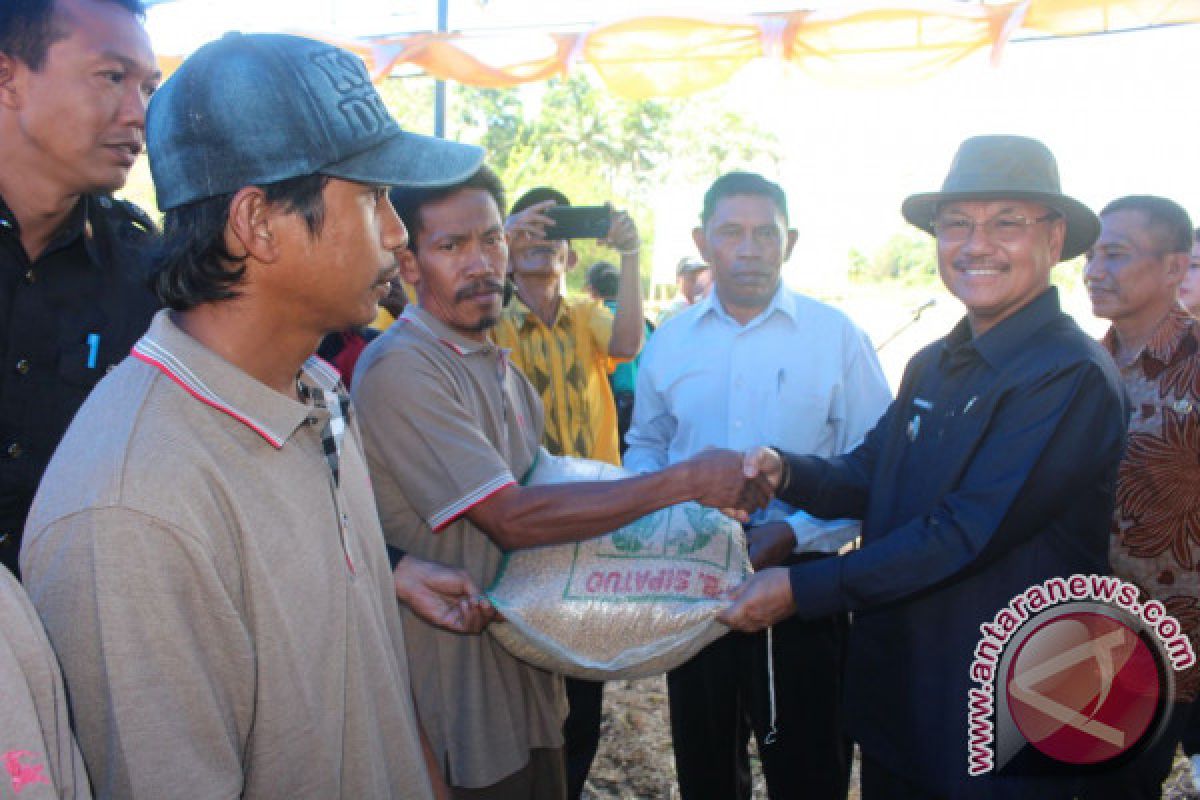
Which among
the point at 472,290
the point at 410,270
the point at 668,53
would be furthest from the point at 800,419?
the point at 668,53

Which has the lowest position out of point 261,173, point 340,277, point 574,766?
point 574,766

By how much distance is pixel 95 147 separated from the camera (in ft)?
6.11

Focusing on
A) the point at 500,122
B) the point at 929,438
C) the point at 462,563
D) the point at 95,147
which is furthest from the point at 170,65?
the point at 500,122

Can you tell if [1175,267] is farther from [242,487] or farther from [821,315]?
[242,487]

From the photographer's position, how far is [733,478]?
2410mm

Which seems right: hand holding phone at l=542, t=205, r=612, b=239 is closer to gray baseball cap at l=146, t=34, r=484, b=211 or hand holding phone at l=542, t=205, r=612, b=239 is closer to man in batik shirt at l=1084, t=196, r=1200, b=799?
man in batik shirt at l=1084, t=196, r=1200, b=799

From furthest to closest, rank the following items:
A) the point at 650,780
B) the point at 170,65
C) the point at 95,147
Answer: the point at 170,65 < the point at 650,780 < the point at 95,147

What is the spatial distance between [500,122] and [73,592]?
42.4 m

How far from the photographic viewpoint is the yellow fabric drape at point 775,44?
18.6 ft

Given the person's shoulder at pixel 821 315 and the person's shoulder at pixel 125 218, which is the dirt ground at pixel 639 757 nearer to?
the person's shoulder at pixel 821 315

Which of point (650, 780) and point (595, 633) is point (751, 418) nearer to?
point (595, 633)

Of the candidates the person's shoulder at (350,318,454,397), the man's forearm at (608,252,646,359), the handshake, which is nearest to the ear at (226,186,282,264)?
the person's shoulder at (350,318,454,397)

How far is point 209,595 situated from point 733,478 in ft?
5.34

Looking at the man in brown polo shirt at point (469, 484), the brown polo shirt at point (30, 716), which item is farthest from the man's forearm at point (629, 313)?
the brown polo shirt at point (30, 716)
